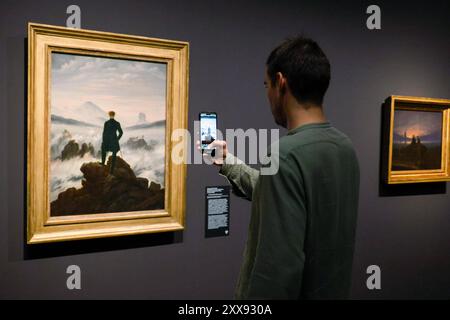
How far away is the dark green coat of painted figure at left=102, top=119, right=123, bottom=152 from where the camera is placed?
229 cm

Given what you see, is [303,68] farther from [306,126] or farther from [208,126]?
Answer: [208,126]

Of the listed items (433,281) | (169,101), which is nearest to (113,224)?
(169,101)

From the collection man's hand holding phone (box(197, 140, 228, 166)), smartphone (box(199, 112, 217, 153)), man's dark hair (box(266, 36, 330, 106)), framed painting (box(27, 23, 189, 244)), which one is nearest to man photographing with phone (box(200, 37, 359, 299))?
man's dark hair (box(266, 36, 330, 106))

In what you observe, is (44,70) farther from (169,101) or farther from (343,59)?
(343,59)

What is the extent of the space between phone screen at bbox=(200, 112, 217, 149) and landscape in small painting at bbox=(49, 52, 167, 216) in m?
0.23

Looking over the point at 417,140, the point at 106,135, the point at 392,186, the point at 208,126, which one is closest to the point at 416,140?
the point at 417,140

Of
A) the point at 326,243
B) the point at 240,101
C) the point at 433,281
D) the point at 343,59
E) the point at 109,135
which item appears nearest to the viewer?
the point at 326,243

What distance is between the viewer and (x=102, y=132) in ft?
7.50

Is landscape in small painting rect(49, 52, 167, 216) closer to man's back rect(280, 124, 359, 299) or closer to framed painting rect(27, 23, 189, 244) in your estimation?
framed painting rect(27, 23, 189, 244)

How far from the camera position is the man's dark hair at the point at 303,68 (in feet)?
4.92

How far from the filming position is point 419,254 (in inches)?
136

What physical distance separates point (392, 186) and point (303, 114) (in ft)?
6.75
